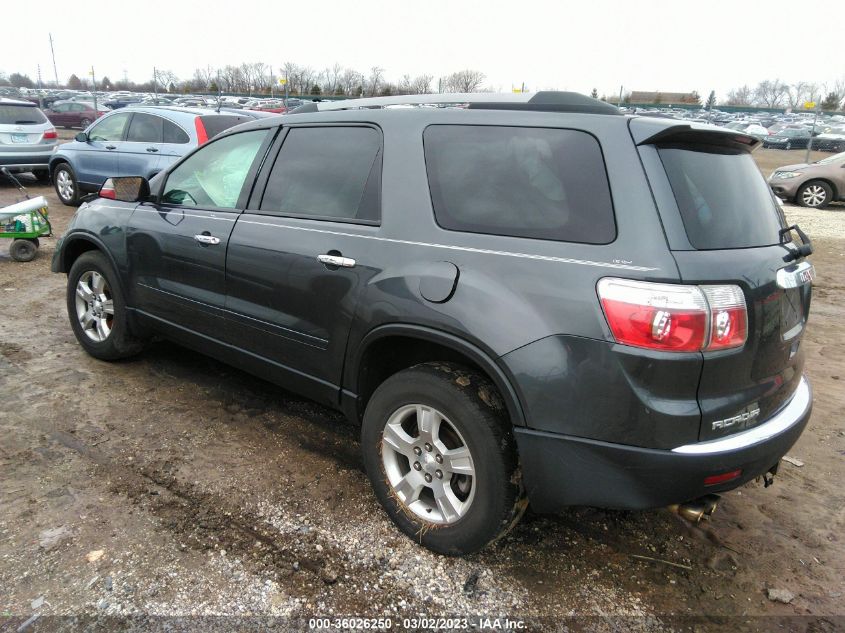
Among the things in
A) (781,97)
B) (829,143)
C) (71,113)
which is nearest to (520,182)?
(71,113)

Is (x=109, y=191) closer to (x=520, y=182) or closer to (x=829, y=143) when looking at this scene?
(x=520, y=182)

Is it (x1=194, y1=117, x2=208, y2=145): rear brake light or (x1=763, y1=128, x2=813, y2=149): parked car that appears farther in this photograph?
(x1=763, y1=128, x2=813, y2=149): parked car

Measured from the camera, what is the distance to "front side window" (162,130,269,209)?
352 centimetres

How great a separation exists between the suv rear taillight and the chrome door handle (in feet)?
3.82

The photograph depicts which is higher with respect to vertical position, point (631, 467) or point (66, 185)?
point (631, 467)

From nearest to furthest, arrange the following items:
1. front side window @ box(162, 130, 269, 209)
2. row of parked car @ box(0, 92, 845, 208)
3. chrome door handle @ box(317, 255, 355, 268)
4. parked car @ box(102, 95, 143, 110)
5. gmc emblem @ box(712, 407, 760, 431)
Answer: gmc emblem @ box(712, 407, 760, 431), chrome door handle @ box(317, 255, 355, 268), front side window @ box(162, 130, 269, 209), row of parked car @ box(0, 92, 845, 208), parked car @ box(102, 95, 143, 110)

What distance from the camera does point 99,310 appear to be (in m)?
4.38

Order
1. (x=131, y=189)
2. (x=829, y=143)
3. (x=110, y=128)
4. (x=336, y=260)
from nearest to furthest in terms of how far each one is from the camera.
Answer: (x=336, y=260), (x=131, y=189), (x=110, y=128), (x=829, y=143)

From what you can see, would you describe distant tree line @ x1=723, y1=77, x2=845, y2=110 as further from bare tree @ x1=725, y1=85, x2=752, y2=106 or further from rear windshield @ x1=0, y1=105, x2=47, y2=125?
rear windshield @ x1=0, y1=105, x2=47, y2=125

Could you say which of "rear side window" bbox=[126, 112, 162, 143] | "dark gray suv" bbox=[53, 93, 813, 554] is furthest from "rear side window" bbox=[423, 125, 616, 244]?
"rear side window" bbox=[126, 112, 162, 143]

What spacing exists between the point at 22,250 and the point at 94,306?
4061mm

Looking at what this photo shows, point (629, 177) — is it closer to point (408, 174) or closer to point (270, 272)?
point (408, 174)

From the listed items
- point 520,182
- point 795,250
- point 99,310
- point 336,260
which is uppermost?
point 520,182

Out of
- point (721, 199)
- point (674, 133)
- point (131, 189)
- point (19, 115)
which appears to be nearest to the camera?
point (674, 133)
